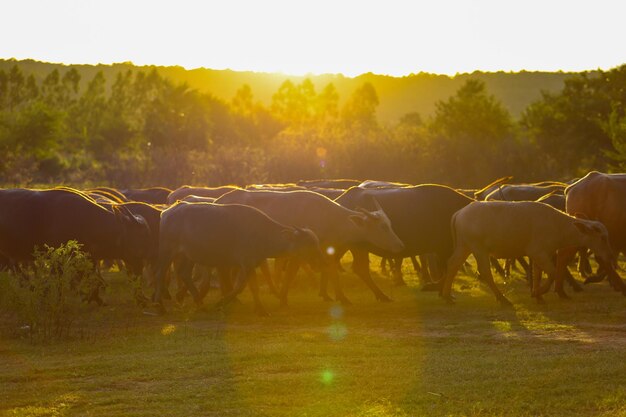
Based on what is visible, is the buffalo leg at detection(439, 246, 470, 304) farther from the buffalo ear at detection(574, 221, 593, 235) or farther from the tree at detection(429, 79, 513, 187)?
the tree at detection(429, 79, 513, 187)

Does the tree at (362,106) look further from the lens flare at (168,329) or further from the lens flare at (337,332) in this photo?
the lens flare at (337,332)

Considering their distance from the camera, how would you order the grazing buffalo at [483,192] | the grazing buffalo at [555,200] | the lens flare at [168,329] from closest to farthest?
the lens flare at [168,329]
the grazing buffalo at [483,192]
the grazing buffalo at [555,200]

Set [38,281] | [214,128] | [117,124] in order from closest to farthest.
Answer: [38,281]
[117,124]
[214,128]

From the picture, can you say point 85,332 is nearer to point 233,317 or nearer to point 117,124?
point 233,317

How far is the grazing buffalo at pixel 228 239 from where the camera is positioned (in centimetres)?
1494

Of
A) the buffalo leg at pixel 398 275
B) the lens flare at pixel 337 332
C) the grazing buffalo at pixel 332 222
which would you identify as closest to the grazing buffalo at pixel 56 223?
the grazing buffalo at pixel 332 222

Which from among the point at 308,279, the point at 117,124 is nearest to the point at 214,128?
the point at 117,124

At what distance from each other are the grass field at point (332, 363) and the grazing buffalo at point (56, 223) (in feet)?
3.84

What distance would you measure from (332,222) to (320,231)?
0.81 feet

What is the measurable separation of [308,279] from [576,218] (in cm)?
→ 581

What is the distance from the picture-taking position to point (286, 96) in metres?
106

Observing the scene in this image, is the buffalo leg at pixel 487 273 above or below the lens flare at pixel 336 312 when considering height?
above

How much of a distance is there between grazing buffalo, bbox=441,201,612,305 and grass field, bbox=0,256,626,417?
2.66 ft

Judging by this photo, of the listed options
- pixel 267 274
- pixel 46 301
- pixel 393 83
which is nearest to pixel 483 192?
pixel 267 274
